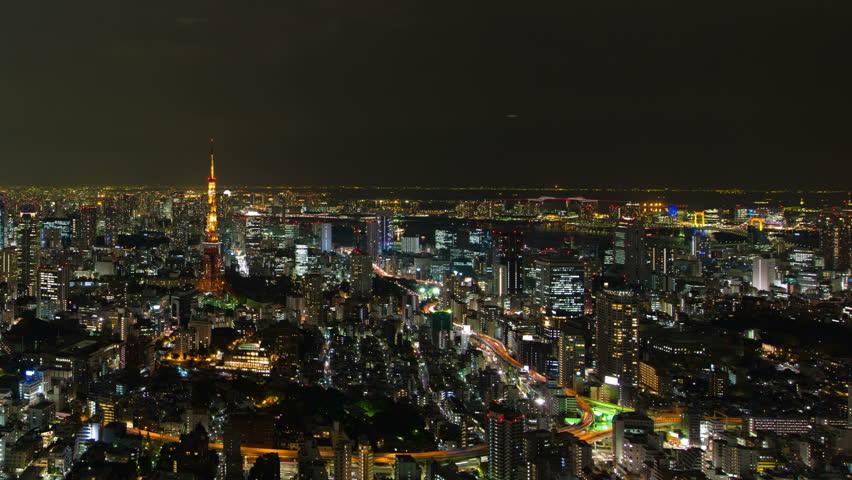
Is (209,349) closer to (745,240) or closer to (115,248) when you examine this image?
(115,248)

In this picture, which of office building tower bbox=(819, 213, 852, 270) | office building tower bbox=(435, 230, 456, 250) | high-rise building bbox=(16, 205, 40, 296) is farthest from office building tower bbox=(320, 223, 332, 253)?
office building tower bbox=(819, 213, 852, 270)

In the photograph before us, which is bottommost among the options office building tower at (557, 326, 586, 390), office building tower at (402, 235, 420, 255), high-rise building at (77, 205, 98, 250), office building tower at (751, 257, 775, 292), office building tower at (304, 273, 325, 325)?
office building tower at (557, 326, 586, 390)

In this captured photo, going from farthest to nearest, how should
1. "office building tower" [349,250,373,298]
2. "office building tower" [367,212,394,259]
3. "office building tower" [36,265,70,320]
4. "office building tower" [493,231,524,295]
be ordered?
"office building tower" [367,212,394,259] < "office building tower" [349,250,373,298] < "office building tower" [493,231,524,295] < "office building tower" [36,265,70,320]

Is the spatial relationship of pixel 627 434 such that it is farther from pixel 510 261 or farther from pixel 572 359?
pixel 510 261

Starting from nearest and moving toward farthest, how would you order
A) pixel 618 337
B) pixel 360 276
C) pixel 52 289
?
pixel 618 337, pixel 52 289, pixel 360 276

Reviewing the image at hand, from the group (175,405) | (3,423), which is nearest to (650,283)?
(175,405)

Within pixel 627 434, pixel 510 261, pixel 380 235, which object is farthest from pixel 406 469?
pixel 380 235

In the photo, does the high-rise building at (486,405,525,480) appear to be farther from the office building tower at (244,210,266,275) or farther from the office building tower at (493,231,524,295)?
the office building tower at (244,210,266,275)
